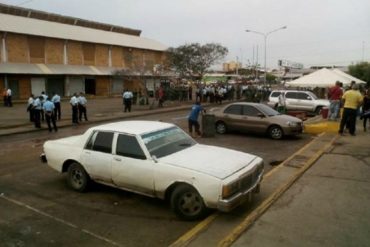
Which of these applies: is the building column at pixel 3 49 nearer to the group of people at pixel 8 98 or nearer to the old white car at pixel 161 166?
the group of people at pixel 8 98

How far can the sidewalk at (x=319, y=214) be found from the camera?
533cm

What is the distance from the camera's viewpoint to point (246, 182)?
6699 mm

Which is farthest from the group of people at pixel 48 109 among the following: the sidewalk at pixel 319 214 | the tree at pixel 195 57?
the tree at pixel 195 57

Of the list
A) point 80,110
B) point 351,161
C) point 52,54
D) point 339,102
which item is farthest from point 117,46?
point 351,161

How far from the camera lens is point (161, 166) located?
268 inches

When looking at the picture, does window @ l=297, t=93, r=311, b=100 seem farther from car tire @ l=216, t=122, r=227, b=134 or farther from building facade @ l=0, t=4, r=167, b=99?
building facade @ l=0, t=4, r=167, b=99

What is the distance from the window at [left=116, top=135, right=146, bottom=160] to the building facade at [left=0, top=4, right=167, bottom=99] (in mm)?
29469

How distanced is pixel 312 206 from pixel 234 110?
10.2 meters

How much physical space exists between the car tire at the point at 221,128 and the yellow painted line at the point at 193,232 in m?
10.4

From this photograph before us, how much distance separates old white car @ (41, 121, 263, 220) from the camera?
20.7ft

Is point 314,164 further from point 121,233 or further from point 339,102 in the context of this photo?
point 339,102

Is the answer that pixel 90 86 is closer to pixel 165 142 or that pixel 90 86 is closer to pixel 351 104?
pixel 351 104

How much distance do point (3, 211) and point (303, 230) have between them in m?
Answer: 5.12

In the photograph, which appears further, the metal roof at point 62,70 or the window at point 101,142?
the metal roof at point 62,70
